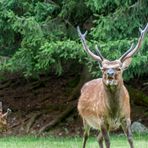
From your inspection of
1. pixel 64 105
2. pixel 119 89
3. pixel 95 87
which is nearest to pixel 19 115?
pixel 64 105

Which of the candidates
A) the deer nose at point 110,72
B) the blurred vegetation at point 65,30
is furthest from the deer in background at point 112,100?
the blurred vegetation at point 65,30

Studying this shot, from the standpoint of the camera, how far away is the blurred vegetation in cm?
1309

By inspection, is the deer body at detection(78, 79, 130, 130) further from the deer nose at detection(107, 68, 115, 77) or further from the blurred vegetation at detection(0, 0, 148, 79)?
the blurred vegetation at detection(0, 0, 148, 79)

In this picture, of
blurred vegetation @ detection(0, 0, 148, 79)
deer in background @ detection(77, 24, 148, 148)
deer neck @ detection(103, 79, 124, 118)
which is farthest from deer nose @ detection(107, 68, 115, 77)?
blurred vegetation @ detection(0, 0, 148, 79)

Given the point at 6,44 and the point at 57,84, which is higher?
the point at 6,44

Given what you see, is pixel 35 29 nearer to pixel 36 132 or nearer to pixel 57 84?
pixel 36 132

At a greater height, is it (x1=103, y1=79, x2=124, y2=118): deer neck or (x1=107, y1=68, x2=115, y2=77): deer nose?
(x1=107, y1=68, x2=115, y2=77): deer nose

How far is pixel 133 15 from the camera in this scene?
527 inches

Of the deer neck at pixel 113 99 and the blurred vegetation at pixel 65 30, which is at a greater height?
the blurred vegetation at pixel 65 30

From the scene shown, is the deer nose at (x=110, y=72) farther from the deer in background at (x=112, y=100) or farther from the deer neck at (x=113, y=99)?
the deer neck at (x=113, y=99)

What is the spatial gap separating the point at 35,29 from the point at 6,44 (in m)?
1.72

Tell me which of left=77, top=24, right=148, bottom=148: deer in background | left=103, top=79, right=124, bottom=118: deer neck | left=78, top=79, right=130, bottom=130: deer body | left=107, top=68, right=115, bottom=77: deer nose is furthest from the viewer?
left=78, top=79, right=130, bottom=130: deer body

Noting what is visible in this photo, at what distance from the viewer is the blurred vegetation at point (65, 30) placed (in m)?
13.1

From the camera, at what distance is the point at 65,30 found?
1438 centimetres
